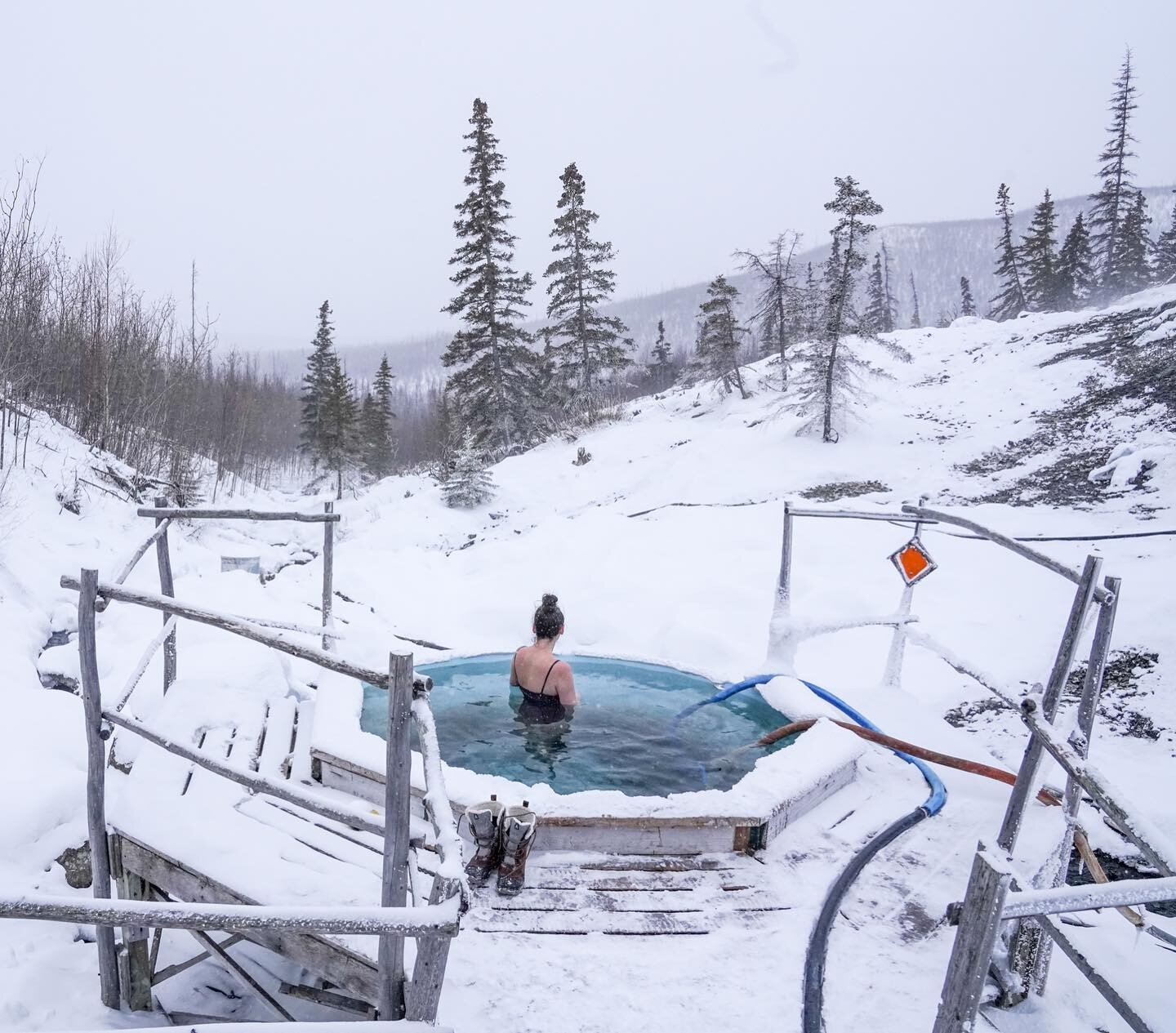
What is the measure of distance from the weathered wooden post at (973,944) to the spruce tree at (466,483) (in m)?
18.5

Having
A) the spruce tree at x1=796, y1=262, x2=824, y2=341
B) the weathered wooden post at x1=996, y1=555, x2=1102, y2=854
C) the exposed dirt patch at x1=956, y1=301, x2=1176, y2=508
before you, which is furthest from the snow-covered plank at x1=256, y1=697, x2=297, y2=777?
the spruce tree at x1=796, y1=262, x2=824, y2=341

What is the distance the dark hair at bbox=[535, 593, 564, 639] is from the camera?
5582 millimetres

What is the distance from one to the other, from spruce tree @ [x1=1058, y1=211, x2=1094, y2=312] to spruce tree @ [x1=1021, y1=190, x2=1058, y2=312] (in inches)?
14.8

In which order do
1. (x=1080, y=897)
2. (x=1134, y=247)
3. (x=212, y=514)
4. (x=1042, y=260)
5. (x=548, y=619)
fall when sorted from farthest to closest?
(x=1042, y=260), (x=1134, y=247), (x=548, y=619), (x=212, y=514), (x=1080, y=897)

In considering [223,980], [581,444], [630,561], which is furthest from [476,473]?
[223,980]

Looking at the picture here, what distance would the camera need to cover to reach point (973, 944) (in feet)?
5.21

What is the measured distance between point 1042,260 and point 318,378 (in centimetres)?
4530

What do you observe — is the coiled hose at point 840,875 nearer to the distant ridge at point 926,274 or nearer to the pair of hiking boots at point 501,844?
the pair of hiking boots at point 501,844

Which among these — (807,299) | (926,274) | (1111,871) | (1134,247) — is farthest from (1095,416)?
(926,274)

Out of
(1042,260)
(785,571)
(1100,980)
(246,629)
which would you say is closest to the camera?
(1100,980)

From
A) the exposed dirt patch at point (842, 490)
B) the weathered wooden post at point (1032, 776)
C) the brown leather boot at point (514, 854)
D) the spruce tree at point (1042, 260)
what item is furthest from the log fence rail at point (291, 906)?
the spruce tree at point (1042, 260)

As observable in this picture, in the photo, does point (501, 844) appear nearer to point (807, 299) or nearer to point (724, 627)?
point (724, 627)

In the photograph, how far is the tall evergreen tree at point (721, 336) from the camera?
27.3 m

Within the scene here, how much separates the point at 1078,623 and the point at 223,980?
4781mm
